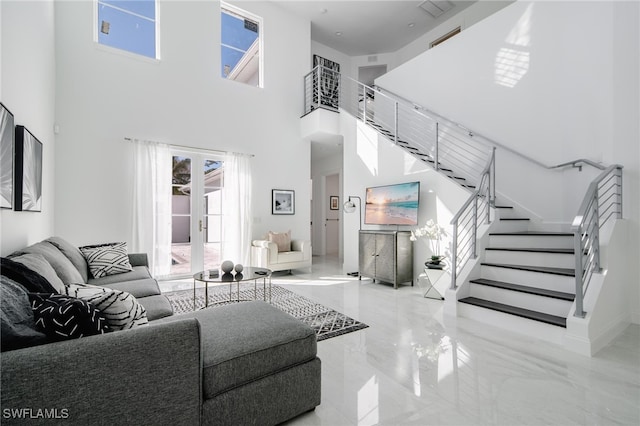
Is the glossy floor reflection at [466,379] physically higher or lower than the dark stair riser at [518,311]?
lower

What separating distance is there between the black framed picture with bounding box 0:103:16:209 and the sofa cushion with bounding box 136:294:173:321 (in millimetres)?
1140

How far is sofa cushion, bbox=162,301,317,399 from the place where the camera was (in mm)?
1285

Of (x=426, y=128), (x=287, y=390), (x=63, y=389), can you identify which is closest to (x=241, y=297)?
(x=287, y=390)

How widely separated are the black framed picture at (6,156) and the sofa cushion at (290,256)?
3.52 metres

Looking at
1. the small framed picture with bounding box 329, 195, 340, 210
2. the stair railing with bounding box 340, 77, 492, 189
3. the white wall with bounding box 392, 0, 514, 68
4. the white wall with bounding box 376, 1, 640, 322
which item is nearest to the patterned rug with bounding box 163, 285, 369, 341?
the stair railing with bounding box 340, 77, 492, 189

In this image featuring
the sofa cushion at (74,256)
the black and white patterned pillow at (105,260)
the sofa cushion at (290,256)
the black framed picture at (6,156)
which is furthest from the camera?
the sofa cushion at (290,256)

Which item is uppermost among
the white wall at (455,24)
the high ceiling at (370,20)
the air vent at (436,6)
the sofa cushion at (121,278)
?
the high ceiling at (370,20)

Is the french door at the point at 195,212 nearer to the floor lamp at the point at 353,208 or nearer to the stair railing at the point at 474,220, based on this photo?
the floor lamp at the point at 353,208

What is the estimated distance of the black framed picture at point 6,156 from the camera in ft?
6.42

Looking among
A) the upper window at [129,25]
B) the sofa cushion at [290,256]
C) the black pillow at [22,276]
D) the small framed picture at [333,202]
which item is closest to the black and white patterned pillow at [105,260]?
the black pillow at [22,276]

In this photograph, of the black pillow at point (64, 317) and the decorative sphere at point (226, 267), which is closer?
the black pillow at point (64, 317)

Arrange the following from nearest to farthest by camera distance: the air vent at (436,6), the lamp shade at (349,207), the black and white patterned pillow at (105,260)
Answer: the black and white patterned pillow at (105,260) < the lamp shade at (349,207) < the air vent at (436,6)

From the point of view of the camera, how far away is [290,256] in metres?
5.26

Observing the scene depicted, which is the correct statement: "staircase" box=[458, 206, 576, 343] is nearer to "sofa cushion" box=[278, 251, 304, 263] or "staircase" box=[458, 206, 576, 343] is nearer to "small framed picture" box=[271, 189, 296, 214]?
"sofa cushion" box=[278, 251, 304, 263]
